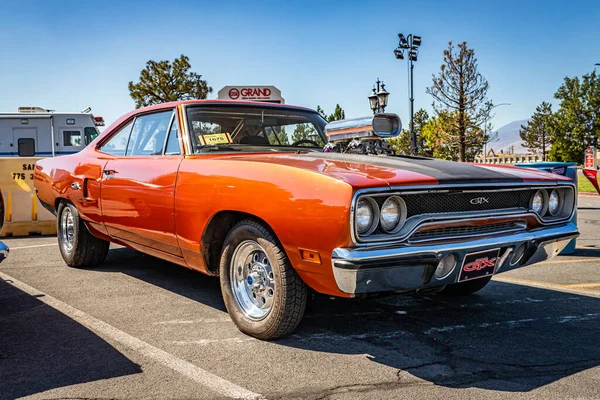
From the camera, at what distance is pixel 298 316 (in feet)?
11.1

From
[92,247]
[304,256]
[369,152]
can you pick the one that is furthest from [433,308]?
[92,247]

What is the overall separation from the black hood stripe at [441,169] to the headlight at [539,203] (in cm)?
32

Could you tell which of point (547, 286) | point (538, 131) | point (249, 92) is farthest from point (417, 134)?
point (547, 286)

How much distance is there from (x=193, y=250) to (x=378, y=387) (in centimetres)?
165

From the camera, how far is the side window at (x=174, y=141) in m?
4.34

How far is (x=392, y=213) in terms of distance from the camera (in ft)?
10.2

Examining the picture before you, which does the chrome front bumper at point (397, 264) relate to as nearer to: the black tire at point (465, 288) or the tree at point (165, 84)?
the black tire at point (465, 288)

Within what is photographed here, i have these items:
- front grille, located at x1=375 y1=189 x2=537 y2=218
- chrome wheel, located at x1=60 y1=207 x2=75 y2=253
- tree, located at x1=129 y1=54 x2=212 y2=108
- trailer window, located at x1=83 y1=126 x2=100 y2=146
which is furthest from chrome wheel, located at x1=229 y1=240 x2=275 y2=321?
tree, located at x1=129 y1=54 x2=212 y2=108

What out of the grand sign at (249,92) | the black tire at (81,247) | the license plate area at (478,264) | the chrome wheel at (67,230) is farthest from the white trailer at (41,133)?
the license plate area at (478,264)

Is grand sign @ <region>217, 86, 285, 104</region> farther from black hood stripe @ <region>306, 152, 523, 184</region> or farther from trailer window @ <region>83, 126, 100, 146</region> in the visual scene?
trailer window @ <region>83, 126, 100, 146</region>

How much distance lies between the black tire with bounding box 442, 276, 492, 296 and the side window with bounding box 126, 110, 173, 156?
257 cm

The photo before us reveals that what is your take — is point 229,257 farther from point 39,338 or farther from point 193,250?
point 39,338

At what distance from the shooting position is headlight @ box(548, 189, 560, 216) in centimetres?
395

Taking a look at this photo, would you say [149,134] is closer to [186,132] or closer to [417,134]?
[186,132]
